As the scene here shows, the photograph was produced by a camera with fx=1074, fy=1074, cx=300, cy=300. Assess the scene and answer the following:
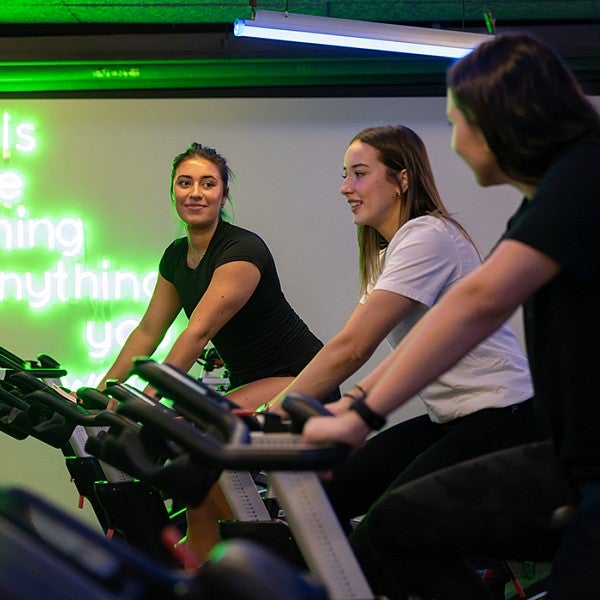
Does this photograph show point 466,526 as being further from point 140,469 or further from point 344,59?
point 344,59

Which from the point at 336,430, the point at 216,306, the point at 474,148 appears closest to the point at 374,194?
the point at 216,306

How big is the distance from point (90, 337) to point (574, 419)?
535cm

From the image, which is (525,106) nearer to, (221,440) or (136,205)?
(221,440)

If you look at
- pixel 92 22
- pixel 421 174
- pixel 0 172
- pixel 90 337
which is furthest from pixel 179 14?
pixel 421 174

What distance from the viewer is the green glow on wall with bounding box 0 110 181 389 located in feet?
22.1

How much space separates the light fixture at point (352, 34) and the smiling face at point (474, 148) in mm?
3475

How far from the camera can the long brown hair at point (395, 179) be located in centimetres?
284

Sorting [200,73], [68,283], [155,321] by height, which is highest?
[200,73]

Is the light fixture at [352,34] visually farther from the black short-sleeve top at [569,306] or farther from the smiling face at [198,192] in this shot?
the black short-sleeve top at [569,306]

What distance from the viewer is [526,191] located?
181 centimetres

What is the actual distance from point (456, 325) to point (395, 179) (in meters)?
1.33

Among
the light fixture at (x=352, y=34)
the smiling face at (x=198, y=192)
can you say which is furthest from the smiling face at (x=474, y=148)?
the light fixture at (x=352, y=34)

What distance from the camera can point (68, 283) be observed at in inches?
266

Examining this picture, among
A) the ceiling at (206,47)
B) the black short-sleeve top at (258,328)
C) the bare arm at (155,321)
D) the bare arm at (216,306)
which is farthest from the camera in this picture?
the ceiling at (206,47)
